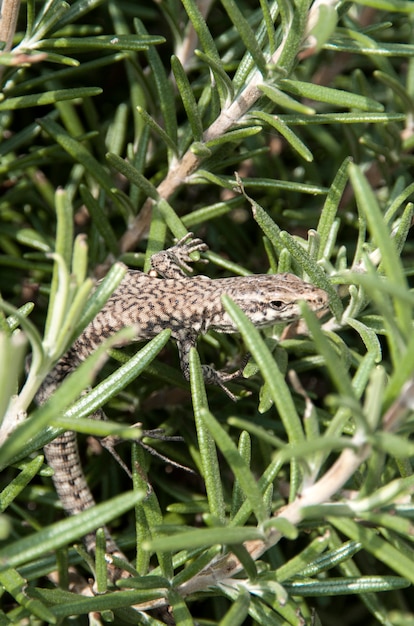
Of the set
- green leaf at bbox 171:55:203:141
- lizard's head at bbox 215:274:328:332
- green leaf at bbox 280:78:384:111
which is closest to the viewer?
green leaf at bbox 280:78:384:111

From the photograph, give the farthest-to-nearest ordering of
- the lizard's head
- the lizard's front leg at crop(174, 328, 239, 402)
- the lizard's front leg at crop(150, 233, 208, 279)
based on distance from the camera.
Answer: the lizard's front leg at crop(150, 233, 208, 279) → the lizard's front leg at crop(174, 328, 239, 402) → the lizard's head

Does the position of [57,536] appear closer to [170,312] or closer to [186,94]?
[170,312]

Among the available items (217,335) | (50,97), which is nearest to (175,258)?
(217,335)

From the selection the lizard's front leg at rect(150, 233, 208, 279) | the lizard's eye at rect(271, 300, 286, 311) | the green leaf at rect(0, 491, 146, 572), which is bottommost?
the green leaf at rect(0, 491, 146, 572)

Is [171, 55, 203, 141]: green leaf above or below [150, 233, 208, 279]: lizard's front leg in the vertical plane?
above

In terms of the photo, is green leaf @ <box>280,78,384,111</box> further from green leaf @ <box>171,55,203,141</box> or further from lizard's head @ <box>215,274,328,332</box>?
lizard's head @ <box>215,274,328,332</box>

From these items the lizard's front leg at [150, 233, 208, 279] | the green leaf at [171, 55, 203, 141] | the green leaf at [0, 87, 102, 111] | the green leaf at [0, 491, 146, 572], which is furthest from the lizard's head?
the green leaf at [0, 491, 146, 572]

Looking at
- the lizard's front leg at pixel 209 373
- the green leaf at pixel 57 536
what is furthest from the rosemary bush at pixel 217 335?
the lizard's front leg at pixel 209 373

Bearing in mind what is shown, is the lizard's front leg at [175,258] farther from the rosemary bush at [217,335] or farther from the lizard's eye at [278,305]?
the lizard's eye at [278,305]
